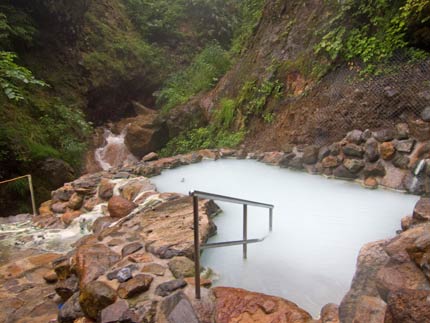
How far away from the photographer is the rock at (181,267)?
2588mm

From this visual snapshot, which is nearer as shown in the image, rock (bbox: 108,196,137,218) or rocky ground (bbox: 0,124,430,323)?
rocky ground (bbox: 0,124,430,323)

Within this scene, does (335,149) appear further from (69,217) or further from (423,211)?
(69,217)

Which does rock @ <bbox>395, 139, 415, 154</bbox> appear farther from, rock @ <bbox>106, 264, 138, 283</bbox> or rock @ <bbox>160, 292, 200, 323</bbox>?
rock @ <bbox>106, 264, 138, 283</bbox>

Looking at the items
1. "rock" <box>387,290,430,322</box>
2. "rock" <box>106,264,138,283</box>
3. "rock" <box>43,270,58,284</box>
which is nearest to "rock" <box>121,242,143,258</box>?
"rock" <box>106,264,138,283</box>

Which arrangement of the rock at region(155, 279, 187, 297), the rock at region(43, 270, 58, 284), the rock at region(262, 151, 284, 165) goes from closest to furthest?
the rock at region(155, 279, 187, 297)
the rock at region(43, 270, 58, 284)
the rock at region(262, 151, 284, 165)

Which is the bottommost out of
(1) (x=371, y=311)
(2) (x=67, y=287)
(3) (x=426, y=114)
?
(2) (x=67, y=287)

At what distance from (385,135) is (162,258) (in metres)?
3.54

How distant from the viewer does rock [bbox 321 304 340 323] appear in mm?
1993

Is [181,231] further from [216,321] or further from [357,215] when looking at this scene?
[357,215]

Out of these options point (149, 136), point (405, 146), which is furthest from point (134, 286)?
point (149, 136)

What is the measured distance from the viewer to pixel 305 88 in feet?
20.5

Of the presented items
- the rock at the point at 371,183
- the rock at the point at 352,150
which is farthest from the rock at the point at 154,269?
the rock at the point at 352,150

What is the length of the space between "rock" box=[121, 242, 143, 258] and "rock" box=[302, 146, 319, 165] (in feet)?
10.5

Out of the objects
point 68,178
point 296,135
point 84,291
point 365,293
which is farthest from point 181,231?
point 68,178
